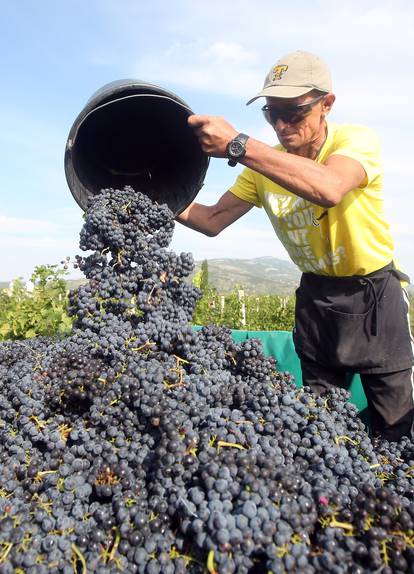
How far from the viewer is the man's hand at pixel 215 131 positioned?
2033 millimetres

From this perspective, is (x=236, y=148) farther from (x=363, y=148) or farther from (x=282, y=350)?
(x=282, y=350)

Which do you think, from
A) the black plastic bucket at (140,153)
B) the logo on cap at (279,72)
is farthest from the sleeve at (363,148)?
the black plastic bucket at (140,153)

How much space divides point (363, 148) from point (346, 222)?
0.38 metres

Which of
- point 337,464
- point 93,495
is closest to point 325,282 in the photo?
point 337,464

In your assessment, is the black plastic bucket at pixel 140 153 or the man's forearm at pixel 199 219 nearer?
the black plastic bucket at pixel 140 153

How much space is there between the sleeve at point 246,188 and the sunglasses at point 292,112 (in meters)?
0.72

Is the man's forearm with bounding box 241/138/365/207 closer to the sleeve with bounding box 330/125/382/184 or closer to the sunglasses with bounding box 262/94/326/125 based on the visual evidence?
the sleeve with bounding box 330/125/382/184

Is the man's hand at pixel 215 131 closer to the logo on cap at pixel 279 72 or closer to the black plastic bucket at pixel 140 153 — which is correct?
the black plastic bucket at pixel 140 153

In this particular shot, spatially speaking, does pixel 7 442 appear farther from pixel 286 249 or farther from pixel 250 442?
pixel 286 249

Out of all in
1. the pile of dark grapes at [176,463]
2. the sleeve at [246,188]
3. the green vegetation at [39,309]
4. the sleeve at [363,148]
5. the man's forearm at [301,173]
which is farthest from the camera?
the green vegetation at [39,309]

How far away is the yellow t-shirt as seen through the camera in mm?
2250

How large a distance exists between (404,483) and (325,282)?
1372mm

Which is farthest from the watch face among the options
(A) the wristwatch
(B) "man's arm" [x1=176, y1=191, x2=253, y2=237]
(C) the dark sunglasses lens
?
(B) "man's arm" [x1=176, y1=191, x2=253, y2=237]

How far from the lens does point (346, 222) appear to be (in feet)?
7.59
